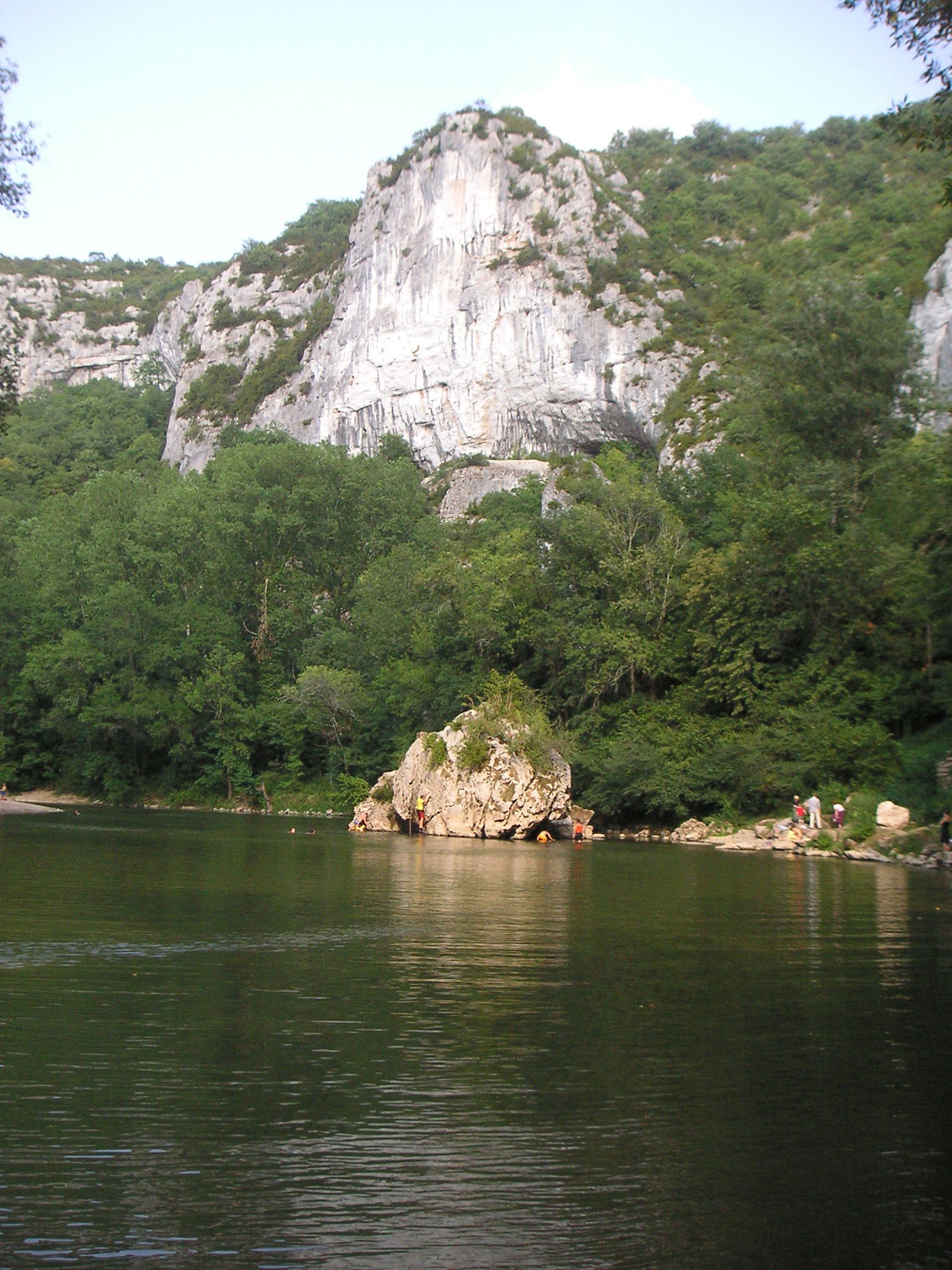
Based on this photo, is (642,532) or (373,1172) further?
(642,532)

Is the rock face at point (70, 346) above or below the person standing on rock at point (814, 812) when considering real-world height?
above

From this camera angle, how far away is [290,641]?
211ft

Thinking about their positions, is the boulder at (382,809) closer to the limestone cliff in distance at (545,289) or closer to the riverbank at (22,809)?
the riverbank at (22,809)

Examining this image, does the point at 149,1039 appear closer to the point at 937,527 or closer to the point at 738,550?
the point at 937,527

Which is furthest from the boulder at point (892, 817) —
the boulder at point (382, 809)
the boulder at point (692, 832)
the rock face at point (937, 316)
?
the rock face at point (937, 316)

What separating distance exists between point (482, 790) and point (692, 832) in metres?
7.64

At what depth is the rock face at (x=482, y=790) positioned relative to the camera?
4156cm

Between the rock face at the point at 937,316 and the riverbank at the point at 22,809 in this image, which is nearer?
the riverbank at the point at 22,809

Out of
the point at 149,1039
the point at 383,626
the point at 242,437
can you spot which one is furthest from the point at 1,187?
the point at 242,437

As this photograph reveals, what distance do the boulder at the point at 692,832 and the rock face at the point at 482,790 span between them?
4.08 m

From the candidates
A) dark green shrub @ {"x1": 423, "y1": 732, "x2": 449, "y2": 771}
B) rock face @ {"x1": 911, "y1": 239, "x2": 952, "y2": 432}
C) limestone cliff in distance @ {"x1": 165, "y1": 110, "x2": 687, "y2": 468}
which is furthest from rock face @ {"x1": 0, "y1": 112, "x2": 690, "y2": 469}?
dark green shrub @ {"x1": 423, "y1": 732, "x2": 449, "y2": 771}

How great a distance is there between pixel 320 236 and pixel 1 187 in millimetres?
131510

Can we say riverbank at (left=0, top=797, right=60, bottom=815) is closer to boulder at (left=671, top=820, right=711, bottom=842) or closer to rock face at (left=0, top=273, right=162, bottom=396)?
boulder at (left=671, top=820, right=711, bottom=842)

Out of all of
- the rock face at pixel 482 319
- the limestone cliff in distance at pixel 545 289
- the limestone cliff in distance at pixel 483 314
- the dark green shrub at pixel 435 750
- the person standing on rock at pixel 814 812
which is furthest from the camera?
the limestone cliff in distance at pixel 483 314
